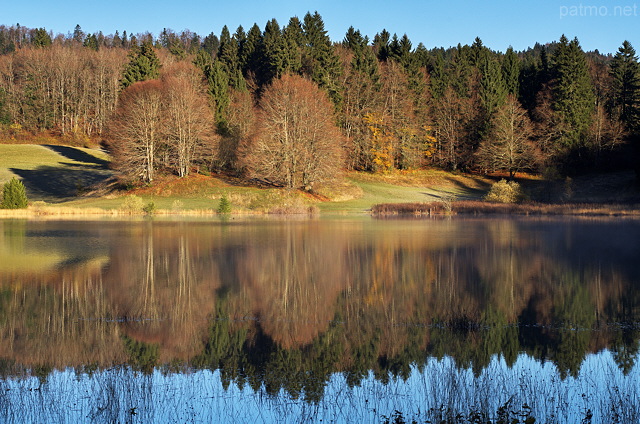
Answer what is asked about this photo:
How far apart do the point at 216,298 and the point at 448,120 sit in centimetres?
7941

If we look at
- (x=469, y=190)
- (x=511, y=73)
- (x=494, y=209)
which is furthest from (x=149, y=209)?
(x=511, y=73)

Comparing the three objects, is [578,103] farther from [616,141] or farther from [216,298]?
[216,298]

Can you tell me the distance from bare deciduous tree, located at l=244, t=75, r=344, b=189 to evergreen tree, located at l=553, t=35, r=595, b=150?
34140 mm

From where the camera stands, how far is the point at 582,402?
25.3ft

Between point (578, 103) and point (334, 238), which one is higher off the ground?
point (578, 103)

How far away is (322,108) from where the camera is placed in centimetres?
6600

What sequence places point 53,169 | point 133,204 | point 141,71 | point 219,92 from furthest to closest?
point 141,71
point 219,92
point 53,169
point 133,204

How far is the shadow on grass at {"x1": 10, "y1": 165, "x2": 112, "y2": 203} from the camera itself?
225 feet

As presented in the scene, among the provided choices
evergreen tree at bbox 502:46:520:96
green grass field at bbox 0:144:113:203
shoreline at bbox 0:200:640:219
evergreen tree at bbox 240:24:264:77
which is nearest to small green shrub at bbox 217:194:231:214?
shoreline at bbox 0:200:640:219

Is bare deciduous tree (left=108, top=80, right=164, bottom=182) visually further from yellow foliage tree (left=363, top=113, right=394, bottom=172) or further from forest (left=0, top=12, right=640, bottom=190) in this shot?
yellow foliage tree (left=363, top=113, right=394, bottom=172)

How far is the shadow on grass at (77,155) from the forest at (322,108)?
7.00m

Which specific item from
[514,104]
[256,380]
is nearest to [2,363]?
[256,380]

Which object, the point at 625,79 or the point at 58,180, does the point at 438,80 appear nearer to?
the point at 625,79

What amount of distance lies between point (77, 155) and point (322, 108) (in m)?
41.6
